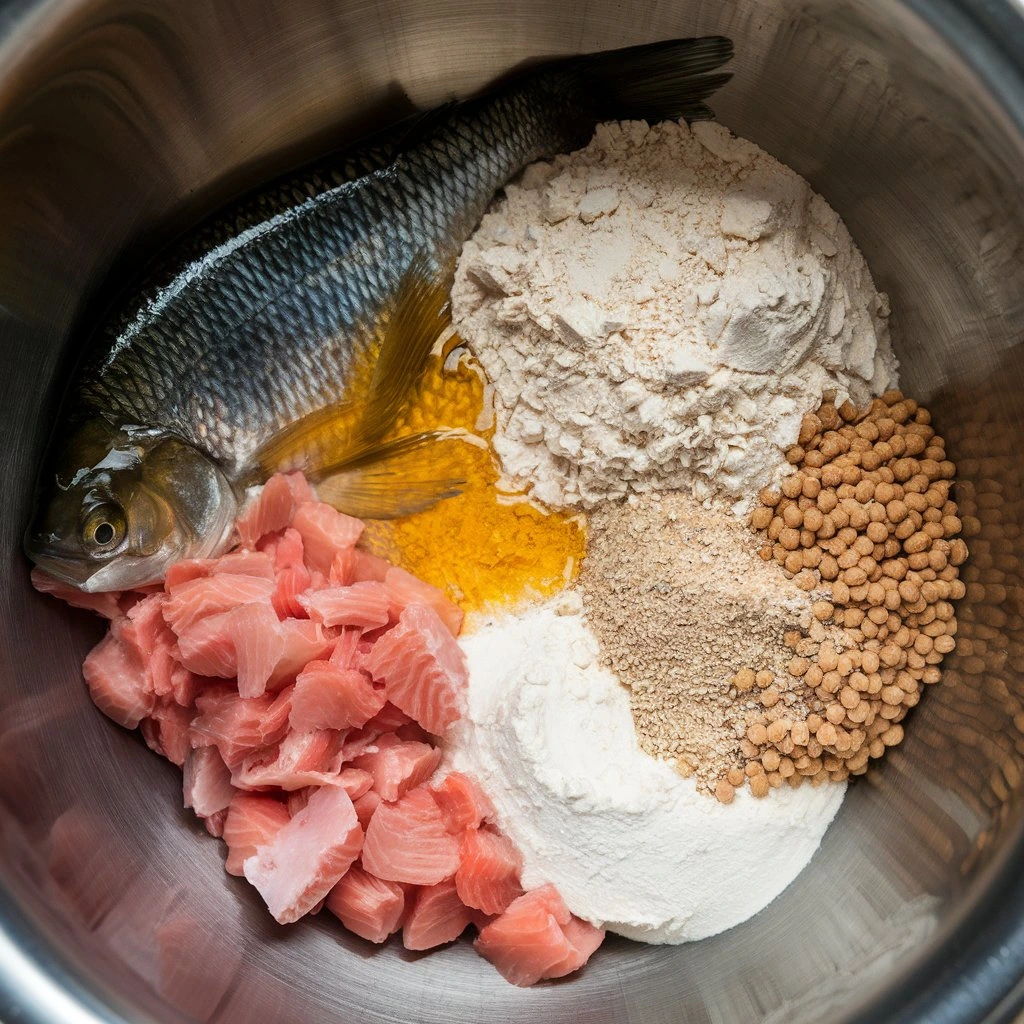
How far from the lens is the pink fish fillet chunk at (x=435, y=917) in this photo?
133 centimetres

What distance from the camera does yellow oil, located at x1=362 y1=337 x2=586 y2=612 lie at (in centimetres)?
145

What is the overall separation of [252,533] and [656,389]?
0.66 metres

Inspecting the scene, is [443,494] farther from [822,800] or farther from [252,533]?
[822,800]

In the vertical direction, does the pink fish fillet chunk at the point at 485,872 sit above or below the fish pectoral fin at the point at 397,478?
below

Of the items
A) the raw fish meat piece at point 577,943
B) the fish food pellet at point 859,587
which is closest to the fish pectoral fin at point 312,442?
the fish food pellet at point 859,587

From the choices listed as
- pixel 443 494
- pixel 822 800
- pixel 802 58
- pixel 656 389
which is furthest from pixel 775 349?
pixel 822 800

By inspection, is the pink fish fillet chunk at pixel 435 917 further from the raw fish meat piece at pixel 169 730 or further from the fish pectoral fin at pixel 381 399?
the fish pectoral fin at pixel 381 399

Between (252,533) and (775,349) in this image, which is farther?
(252,533)

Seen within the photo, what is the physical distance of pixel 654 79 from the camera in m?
1.41

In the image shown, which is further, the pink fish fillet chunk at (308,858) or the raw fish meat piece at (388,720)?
the raw fish meat piece at (388,720)

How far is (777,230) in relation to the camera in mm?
1344

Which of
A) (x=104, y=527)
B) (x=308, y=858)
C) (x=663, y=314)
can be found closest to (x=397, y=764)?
(x=308, y=858)

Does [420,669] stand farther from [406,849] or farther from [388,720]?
[406,849]

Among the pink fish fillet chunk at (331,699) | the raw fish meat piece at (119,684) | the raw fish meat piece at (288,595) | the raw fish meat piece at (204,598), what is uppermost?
the raw fish meat piece at (204,598)
